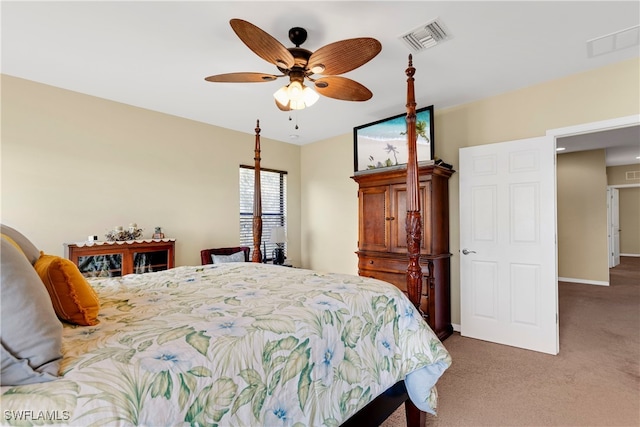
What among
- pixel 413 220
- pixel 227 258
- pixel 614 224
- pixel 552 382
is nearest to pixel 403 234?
pixel 413 220

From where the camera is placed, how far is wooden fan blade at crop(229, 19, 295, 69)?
1.68 metres

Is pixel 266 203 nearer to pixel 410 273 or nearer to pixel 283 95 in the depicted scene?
pixel 283 95

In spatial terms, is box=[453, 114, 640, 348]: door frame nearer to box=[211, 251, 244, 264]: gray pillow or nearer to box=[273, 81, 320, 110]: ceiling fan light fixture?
box=[273, 81, 320, 110]: ceiling fan light fixture

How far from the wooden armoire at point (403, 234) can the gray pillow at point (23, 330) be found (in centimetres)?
306

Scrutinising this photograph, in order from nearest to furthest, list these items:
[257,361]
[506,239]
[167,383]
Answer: [167,383] < [257,361] < [506,239]

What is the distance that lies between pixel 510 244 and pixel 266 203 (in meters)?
3.60

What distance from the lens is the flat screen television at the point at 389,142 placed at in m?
3.55

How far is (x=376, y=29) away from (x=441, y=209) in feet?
7.08

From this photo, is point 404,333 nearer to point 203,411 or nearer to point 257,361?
point 257,361

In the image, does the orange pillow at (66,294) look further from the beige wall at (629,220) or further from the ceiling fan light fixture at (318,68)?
the beige wall at (629,220)

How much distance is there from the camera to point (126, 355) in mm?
869

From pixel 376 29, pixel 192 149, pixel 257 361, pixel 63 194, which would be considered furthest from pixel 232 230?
pixel 257 361

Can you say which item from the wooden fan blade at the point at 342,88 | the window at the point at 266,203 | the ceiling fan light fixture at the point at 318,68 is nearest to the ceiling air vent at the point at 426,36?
the wooden fan blade at the point at 342,88

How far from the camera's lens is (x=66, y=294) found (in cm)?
114
